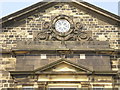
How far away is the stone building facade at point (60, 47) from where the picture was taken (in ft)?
41.2

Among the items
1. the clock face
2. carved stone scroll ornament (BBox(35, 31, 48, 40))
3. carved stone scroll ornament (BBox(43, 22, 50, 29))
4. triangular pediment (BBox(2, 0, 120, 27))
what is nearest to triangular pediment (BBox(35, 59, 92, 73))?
carved stone scroll ornament (BBox(35, 31, 48, 40))

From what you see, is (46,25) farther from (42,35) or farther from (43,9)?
(43,9)

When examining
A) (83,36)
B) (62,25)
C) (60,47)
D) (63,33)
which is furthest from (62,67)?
(62,25)

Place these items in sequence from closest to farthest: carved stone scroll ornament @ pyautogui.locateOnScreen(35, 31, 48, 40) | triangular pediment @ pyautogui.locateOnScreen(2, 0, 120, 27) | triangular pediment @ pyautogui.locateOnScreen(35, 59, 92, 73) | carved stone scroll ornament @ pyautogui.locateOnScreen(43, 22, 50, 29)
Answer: triangular pediment @ pyautogui.locateOnScreen(35, 59, 92, 73), carved stone scroll ornament @ pyautogui.locateOnScreen(35, 31, 48, 40), carved stone scroll ornament @ pyautogui.locateOnScreen(43, 22, 50, 29), triangular pediment @ pyautogui.locateOnScreen(2, 0, 120, 27)

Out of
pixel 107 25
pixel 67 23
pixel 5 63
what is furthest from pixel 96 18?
pixel 5 63

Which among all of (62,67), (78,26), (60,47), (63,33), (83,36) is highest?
(78,26)

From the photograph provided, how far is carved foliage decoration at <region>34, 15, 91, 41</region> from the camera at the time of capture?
532 inches

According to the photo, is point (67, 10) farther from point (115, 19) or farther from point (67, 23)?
point (115, 19)

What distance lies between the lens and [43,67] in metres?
12.5

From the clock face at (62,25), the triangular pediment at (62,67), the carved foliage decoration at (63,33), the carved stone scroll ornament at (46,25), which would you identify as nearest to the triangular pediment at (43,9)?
the carved stone scroll ornament at (46,25)

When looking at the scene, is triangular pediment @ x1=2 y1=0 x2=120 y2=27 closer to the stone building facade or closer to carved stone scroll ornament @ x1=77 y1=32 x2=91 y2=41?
the stone building facade

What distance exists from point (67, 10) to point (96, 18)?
66.4 inches

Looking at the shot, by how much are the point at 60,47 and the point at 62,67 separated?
114 centimetres

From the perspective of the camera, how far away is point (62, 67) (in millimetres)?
12727
